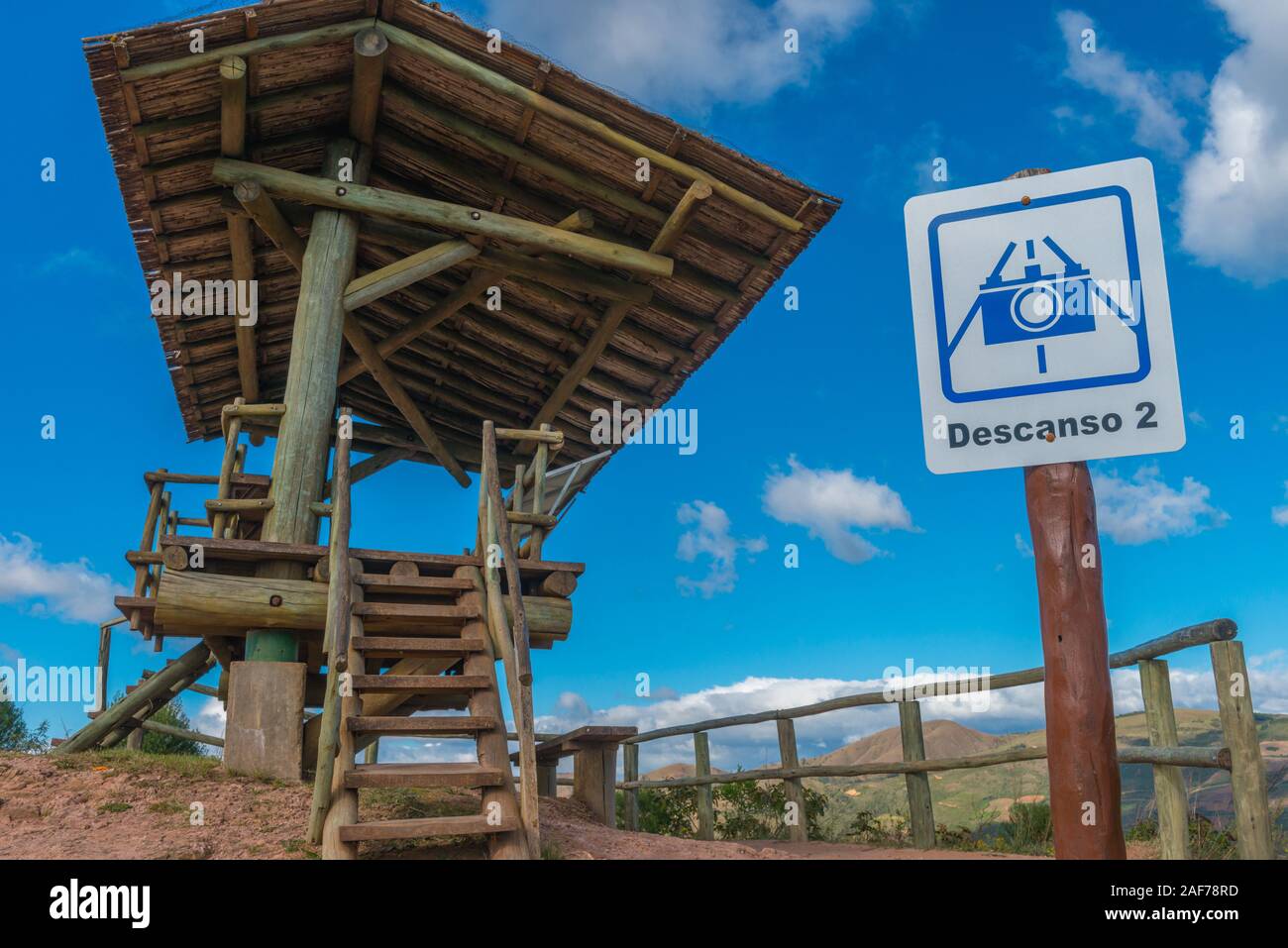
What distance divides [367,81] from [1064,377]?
7684 mm

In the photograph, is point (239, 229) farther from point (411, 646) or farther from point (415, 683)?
point (415, 683)

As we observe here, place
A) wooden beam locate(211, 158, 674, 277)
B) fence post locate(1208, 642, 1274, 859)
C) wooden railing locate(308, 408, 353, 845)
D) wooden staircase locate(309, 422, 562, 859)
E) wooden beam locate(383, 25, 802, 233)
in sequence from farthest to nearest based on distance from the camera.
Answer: wooden beam locate(211, 158, 674, 277) → wooden beam locate(383, 25, 802, 233) → wooden railing locate(308, 408, 353, 845) → wooden staircase locate(309, 422, 562, 859) → fence post locate(1208, 642, 1274, 859)

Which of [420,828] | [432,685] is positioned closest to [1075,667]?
[420,828]

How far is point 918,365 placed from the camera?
2535 millimetres

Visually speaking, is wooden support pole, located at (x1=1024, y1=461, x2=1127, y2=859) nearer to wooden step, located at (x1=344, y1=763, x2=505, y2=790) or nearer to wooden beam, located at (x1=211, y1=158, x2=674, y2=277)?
wooden step, located at (x1=344, y1=763, x2=505, y2=790)

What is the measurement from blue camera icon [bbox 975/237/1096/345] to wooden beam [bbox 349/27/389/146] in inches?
279

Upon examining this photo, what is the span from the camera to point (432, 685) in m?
5.72

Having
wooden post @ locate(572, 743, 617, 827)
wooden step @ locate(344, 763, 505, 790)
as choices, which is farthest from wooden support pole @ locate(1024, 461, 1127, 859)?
wooden post @ locate(572, 743, 617, 827)

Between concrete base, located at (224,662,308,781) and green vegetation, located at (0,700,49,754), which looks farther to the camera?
green vegetation, located at (0,700,49,754)

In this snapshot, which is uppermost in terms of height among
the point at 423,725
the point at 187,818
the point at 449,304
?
the point at 449,304

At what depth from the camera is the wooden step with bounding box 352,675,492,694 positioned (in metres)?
5.59
